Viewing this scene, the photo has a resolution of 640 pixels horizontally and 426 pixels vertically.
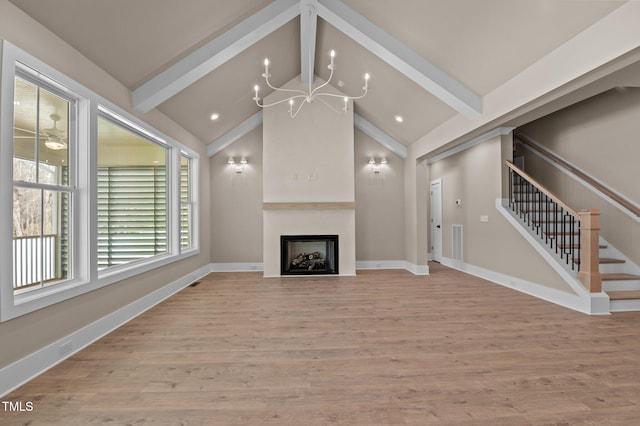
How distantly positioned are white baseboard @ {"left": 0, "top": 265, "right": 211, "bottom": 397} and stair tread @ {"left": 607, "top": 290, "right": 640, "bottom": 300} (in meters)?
5.88

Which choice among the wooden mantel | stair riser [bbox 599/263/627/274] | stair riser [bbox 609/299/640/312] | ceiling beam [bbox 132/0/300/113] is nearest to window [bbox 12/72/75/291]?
ceiling beam [bbox 132/0/300/113]

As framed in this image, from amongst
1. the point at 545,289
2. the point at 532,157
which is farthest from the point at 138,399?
the point at 532,157

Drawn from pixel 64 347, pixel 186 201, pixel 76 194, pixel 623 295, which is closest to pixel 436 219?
pixel 623 295

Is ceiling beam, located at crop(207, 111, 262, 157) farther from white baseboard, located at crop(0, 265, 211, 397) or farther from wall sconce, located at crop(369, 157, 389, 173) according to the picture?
white baseboard, located at crop(0, 265, 211, 397)

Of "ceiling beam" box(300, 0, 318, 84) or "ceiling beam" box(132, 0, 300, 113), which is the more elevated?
"ceiling beam" box(300, 0, 318, 84)

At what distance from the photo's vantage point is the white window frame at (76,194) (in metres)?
2.08

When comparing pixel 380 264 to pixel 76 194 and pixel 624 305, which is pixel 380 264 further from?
pixel 76 194

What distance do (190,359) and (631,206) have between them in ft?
19.6

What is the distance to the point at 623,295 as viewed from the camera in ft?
12.5

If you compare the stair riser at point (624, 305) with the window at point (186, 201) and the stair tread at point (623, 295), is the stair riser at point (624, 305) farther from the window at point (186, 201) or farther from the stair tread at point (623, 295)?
the window at point (186, 201)

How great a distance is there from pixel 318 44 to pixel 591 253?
5031 mm

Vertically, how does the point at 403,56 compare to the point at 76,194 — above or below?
above

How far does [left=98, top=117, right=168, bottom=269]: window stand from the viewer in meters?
3.83

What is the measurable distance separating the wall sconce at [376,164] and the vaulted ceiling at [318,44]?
1.26 metres
